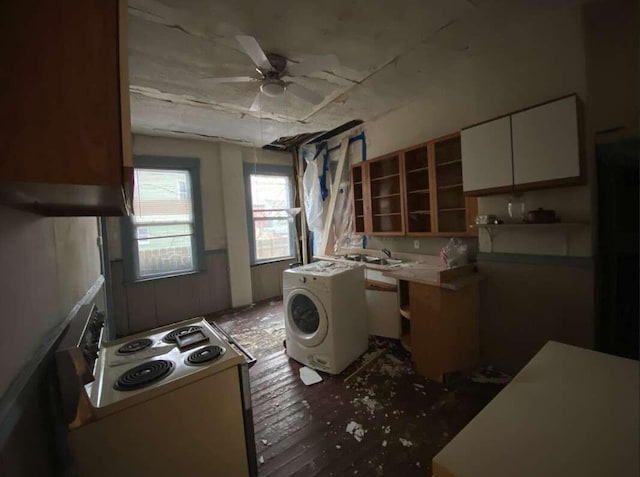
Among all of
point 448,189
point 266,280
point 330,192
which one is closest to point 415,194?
point 448,189

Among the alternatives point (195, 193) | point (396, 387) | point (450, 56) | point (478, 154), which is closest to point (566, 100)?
point (478, 154)

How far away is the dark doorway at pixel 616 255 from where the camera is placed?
175cm

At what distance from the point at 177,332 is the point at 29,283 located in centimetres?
70

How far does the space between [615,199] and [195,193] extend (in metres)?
4.40

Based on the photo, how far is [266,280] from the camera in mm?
4711

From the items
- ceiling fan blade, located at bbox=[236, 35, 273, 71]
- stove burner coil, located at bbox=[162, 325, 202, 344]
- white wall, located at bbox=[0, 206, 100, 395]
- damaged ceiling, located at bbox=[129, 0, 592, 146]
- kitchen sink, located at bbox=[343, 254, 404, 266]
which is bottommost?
stove burner coil, located at bbox=[162, 325, 202, 344]

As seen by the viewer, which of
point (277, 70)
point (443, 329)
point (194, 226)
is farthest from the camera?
point (194, 226)

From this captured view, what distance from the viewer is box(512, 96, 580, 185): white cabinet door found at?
1661 millimetres

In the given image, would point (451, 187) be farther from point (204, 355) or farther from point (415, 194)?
point (204, 355)

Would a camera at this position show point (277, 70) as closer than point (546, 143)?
No

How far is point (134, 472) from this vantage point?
913mm

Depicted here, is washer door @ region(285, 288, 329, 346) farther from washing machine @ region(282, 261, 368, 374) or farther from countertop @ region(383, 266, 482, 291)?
countertop @ region(383, 266, 482, 291)

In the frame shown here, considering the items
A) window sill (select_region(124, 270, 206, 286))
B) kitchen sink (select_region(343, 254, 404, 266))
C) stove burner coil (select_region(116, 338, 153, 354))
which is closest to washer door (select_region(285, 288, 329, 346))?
kitchen sink (select_region(343, 254, 404, 266))

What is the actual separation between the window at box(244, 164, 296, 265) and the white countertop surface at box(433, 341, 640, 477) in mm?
3992
